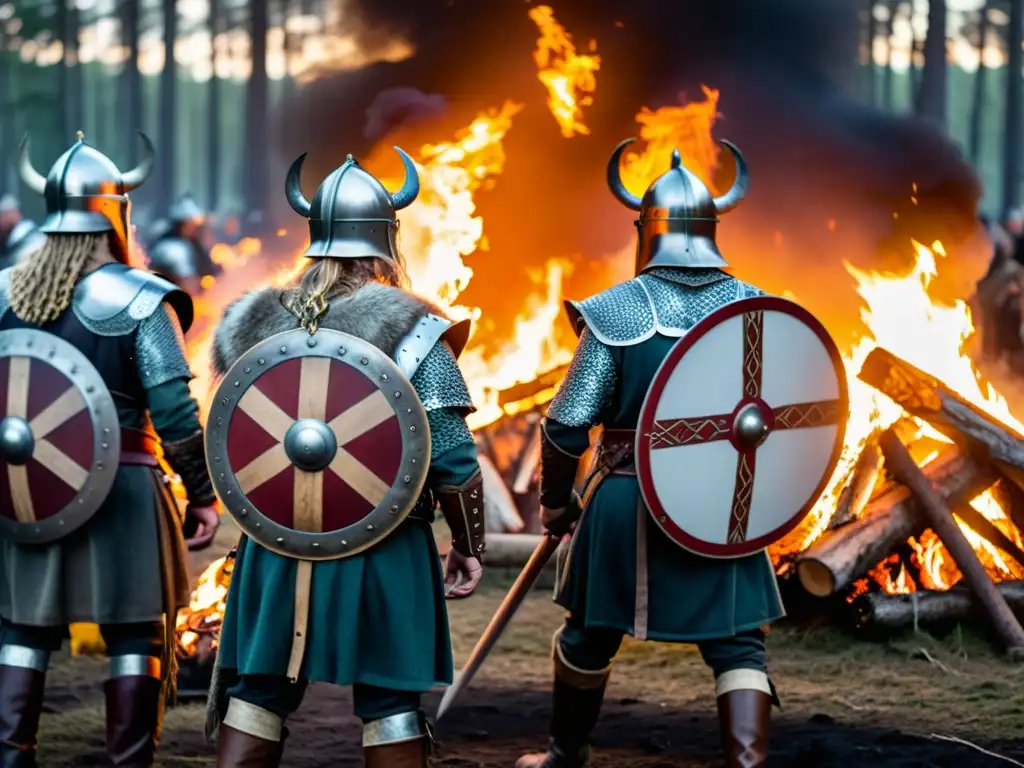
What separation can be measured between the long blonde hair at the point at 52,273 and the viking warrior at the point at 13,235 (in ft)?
16.9

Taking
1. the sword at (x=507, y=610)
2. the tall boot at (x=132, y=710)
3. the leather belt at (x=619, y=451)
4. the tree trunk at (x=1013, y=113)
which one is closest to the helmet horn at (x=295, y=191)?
the leather belt at (x=619, y=451)

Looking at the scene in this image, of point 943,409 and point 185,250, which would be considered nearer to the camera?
point 943,409

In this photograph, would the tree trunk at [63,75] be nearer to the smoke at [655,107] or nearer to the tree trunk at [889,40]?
the tree trunk at [889,40]

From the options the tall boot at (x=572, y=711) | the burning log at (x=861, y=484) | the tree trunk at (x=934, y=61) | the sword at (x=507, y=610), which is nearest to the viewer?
the tall boot at (x=572, y=711)

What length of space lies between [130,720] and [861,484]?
3.42 metres

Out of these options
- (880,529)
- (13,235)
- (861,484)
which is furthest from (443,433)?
(13,235)

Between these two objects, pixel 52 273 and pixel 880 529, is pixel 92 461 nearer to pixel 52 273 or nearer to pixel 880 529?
pixel 52 273

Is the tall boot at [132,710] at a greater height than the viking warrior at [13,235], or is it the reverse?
the viking warrior at [13,235]

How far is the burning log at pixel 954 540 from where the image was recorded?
6.06m

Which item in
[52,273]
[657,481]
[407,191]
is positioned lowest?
[657,481]

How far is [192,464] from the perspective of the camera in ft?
13.8

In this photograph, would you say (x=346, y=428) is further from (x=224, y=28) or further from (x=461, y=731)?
(x=224, y=28)

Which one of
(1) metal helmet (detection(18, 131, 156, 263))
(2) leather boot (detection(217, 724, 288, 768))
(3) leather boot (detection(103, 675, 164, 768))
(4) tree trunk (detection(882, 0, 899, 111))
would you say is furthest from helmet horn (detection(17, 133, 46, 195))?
(4) tree trunk (detection(882, 0, 899, 111))

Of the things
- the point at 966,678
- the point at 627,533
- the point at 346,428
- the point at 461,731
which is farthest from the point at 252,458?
the point at 966,678
